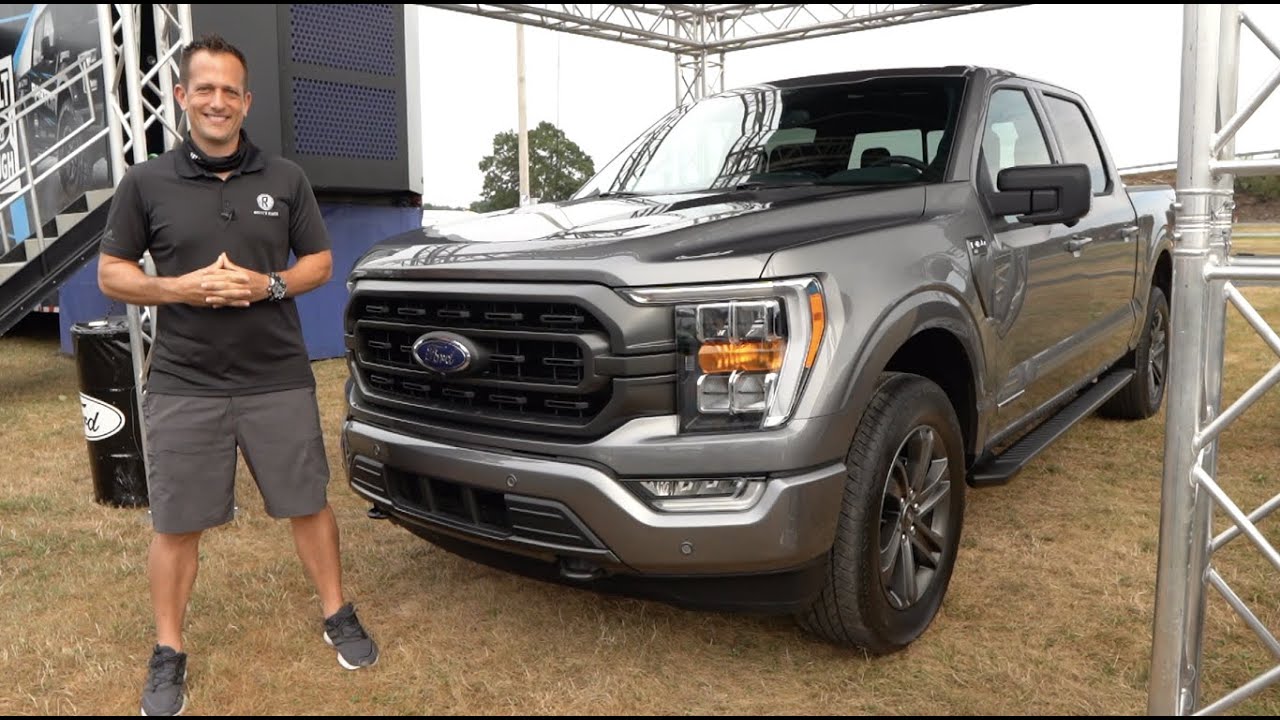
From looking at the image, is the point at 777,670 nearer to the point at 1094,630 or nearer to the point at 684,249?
the point at 1094,630

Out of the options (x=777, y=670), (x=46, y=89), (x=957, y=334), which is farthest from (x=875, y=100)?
(x=46, y=89)

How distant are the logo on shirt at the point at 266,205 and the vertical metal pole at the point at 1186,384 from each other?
2.47 meters

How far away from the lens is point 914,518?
2.96 metres

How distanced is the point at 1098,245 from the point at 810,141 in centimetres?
165

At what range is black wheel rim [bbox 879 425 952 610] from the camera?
2885 mm

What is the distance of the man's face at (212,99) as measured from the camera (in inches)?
111

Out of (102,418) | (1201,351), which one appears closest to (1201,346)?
(1201,351)

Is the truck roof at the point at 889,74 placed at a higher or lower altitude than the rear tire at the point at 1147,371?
higher

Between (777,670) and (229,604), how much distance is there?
2001 millimetres

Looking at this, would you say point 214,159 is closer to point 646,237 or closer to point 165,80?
point 646,237

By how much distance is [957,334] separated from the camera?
310 cm

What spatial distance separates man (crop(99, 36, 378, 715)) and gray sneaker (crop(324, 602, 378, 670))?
0.01 meters

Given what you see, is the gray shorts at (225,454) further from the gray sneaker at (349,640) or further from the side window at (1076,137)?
the side window at (1076,137)

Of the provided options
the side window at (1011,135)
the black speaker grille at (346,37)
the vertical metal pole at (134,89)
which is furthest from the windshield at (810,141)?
the black speaker grille at (346,37)
